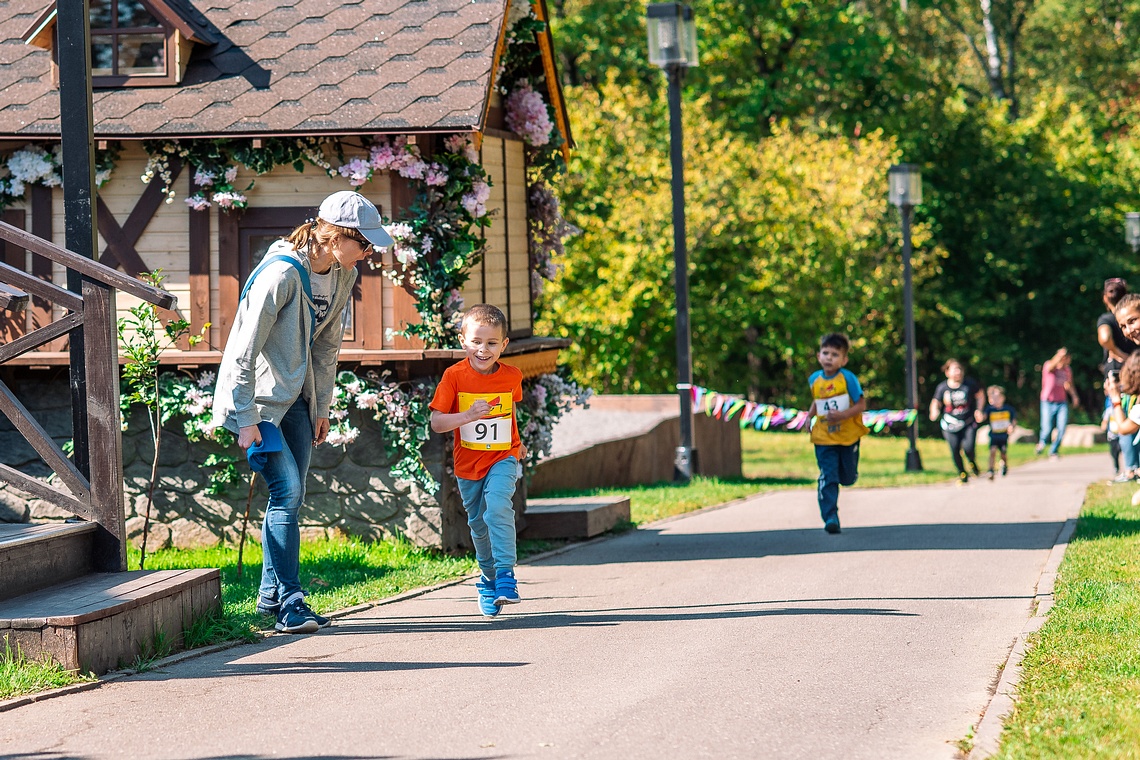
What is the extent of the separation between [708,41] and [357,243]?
2837 cm

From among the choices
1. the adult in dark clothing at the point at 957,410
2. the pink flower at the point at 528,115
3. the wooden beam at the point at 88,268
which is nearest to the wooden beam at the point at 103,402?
the wooden beam at the point at 88,268

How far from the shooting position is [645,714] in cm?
539

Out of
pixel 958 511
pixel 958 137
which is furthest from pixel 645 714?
pixel 958 137

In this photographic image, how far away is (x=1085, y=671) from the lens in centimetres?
588

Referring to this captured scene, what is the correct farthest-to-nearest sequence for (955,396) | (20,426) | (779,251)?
(779,251)
(955,396)
(20,426)

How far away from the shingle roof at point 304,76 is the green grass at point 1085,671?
4947mm

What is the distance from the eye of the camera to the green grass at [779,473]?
14.9m

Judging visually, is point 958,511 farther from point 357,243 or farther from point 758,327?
point 758,327

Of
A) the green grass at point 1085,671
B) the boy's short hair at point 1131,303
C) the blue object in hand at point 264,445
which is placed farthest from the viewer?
the boy's short hair at point 1131,303

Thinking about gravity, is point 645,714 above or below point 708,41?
below

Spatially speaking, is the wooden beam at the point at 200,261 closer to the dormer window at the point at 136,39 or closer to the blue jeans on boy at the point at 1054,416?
the dormer window at the point at 136,39

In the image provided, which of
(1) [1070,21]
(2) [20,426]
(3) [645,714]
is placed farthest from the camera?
(1) [1070,21]

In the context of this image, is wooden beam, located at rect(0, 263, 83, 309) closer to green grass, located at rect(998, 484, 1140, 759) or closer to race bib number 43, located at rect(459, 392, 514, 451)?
race bib number 43, located at rect(459, 392, 514, 451)

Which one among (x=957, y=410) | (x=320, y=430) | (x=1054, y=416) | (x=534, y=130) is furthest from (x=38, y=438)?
(x=1054, y=416)
